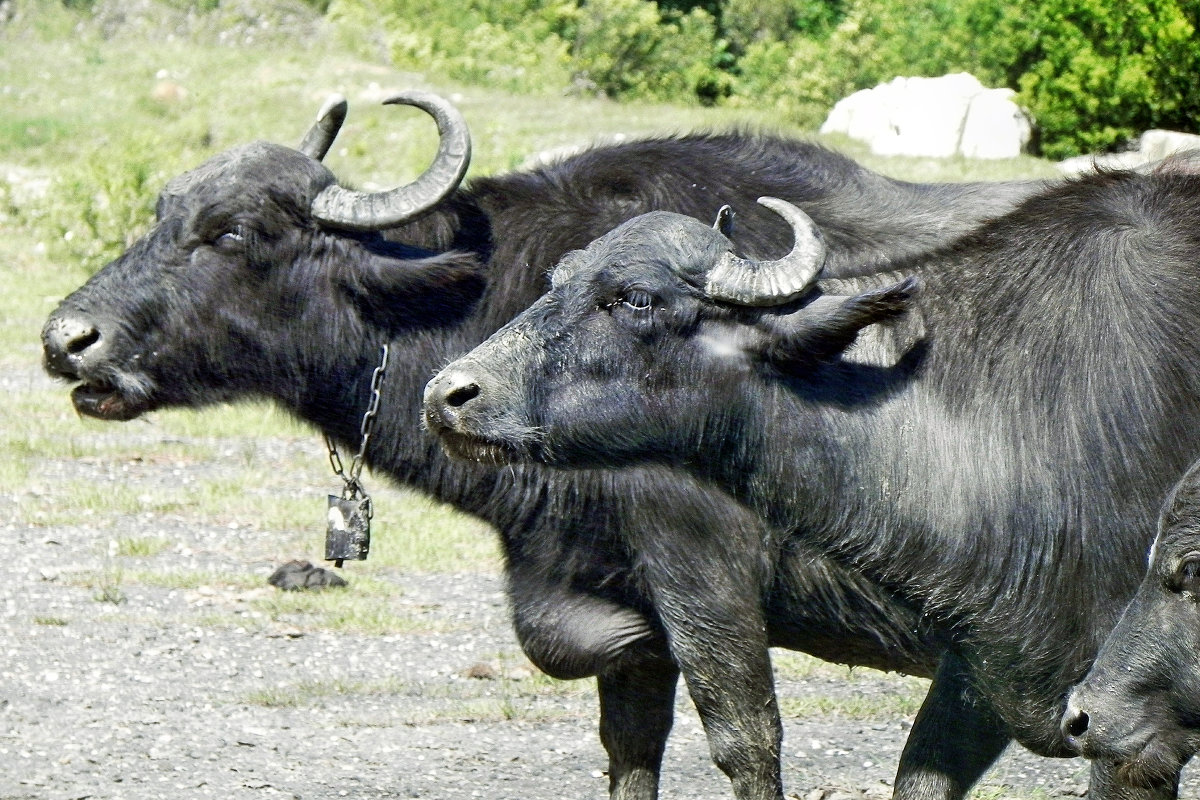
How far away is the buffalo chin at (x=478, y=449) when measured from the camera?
15.0ft

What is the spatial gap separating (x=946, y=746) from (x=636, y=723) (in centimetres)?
123

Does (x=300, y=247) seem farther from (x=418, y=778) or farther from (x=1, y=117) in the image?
(x=1, y=117)

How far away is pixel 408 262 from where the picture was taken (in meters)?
6.11

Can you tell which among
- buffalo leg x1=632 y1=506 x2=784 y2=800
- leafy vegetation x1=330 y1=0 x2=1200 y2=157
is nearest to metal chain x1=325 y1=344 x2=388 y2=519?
buffalo leg x1=632 y1=506 x2=784 y2=800

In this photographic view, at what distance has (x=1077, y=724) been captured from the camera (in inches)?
156

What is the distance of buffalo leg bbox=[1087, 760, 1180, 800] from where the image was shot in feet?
14.5

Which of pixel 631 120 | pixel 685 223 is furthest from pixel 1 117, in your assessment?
pixel 685 223

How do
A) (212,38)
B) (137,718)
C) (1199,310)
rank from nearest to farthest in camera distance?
(1199,310) < (137,718) < (212,38)

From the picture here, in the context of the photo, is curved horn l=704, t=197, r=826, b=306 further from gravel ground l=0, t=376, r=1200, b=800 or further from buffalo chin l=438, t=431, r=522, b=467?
gravel ground l=0, t=376, r=1200, b=800

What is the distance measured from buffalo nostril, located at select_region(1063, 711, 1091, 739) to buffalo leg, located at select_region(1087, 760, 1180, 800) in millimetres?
431

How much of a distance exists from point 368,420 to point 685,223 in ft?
6.27

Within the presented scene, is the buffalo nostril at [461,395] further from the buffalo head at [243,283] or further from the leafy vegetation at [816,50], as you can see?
the leafy vegetation at [816,50]

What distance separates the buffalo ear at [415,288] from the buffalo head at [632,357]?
1442mm

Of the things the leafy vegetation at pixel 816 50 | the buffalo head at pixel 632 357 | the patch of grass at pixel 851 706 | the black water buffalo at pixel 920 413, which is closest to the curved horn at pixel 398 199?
the black water buffalo at pixel 920 413
